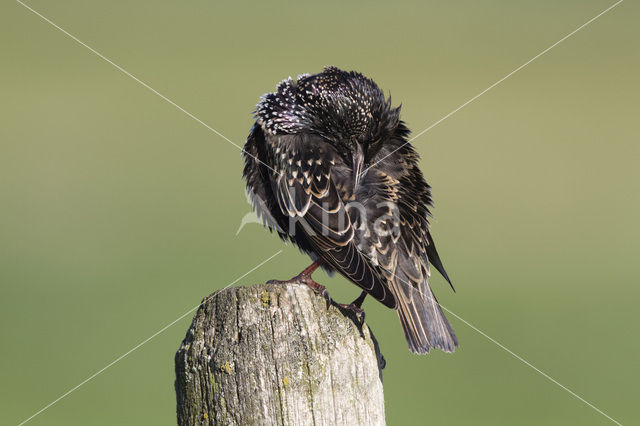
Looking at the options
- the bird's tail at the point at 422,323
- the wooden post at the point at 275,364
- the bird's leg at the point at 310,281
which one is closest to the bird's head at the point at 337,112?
the bird's leg at the point at 310,281

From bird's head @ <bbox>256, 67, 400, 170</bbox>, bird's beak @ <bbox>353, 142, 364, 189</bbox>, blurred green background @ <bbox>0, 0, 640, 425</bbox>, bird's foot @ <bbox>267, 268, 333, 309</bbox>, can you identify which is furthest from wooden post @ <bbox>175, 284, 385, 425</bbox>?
blurred green background @ <bbox>0, 0, 640, 425</bbox>

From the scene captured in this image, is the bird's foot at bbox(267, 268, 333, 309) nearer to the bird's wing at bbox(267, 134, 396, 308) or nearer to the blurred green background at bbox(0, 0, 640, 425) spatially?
the bird's wing at bbox(267, 134, 396, 308)

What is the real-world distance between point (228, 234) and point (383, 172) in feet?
28.5

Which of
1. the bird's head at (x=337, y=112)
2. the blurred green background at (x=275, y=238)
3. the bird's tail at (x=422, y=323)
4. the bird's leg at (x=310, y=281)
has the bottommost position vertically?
the blurred green background at (x=275, y=238)

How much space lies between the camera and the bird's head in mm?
4770

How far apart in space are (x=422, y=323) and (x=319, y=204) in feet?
2.88

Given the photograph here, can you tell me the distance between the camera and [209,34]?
92.7 feet

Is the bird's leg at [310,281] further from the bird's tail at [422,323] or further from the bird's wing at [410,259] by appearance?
the bird's tail at [422,323]

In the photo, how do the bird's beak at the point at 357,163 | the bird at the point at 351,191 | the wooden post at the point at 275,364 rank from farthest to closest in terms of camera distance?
the bird's beak at the point at 357,163 < the bird at the point at 351,191 < the wooden post at the point at 275,364

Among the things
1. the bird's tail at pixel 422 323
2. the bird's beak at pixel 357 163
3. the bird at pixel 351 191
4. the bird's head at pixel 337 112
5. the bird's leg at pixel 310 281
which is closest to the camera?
the bird's leg at pixel 310 281

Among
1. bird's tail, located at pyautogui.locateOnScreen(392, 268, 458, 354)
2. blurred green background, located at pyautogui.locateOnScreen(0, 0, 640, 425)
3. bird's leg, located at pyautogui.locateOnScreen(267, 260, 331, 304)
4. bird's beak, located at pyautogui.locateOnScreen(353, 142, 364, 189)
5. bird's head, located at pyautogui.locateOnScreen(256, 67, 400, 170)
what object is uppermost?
bird's head, located at pyautogui.locateOnScreen(256, 67, 400, 170)

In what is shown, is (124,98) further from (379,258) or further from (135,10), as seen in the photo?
(379,258)

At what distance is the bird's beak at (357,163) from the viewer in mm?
4596

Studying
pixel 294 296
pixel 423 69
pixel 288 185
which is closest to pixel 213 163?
pixel 423 69
